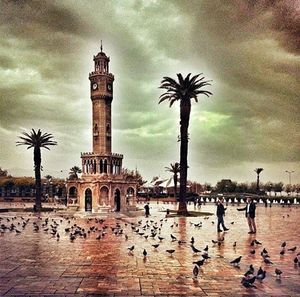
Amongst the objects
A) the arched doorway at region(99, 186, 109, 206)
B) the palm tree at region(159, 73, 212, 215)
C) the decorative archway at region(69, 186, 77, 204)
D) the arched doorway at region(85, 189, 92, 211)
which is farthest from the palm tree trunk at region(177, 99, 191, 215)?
the decorative archway at region(69, 186, 77, 204)

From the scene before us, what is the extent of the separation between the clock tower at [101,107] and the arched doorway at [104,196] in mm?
5506

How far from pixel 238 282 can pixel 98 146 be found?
41559mm

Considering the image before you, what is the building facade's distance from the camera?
149 feet

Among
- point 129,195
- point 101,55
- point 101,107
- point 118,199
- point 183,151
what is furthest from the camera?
point 101,55

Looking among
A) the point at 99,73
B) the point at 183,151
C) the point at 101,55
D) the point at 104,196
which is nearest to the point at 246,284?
the point at 183,151

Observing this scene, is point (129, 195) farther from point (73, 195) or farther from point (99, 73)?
point (99, 73)

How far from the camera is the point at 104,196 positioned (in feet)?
150

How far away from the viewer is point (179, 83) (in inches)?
1380

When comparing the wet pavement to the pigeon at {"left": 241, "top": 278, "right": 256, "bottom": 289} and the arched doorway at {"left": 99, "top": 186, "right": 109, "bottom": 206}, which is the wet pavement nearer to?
the pigeon at {"left": 241, "top": 278, "right": 256, "bottom": 289}

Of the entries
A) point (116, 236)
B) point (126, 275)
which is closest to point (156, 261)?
point (126, 275)

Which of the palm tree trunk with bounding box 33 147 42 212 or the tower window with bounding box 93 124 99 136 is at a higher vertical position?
the tower window with bounding box 93 124 99 136

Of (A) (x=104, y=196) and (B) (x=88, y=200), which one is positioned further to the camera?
(B) (x=88, y=200)

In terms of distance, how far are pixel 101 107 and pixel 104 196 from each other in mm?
11040

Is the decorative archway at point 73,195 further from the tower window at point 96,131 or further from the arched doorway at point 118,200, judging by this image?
the tower window at point 96,131
